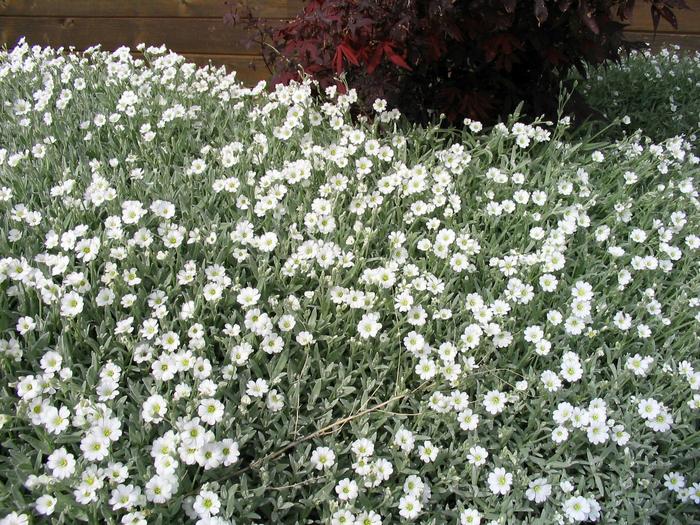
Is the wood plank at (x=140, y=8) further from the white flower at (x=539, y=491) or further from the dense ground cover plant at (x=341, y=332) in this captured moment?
the white flower at (x=539, y=491)

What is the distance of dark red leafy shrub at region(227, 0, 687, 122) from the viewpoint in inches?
→ 96.7

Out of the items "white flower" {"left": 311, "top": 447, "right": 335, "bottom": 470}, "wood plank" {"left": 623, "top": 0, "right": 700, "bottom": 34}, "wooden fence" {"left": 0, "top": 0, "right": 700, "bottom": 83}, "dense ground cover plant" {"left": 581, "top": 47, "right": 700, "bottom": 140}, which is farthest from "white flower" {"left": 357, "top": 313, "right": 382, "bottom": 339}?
"wood plank" {"left": 623, "top": 0, "right": 700, "bottom": 34}

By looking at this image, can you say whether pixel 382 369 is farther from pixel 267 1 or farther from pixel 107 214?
pixel 267 1

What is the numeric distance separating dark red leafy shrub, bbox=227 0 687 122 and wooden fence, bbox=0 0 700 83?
1.84 m

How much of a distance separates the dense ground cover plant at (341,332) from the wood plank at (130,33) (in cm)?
243

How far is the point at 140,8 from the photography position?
500cm

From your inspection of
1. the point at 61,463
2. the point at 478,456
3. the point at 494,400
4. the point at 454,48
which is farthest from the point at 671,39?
the point at 61,463

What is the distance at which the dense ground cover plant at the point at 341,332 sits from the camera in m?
1.53

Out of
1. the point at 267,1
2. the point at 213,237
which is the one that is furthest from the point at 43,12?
the point at 213,237

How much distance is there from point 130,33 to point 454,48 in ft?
11.3

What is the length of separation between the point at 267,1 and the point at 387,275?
11.1ft

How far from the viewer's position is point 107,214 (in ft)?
7.44

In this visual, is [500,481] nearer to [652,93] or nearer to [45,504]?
[45,504]

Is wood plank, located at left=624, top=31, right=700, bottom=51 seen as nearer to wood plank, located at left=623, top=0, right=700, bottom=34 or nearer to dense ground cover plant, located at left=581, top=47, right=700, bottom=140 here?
wood plank, located at left=623, top=0, right=700, bottom=34
